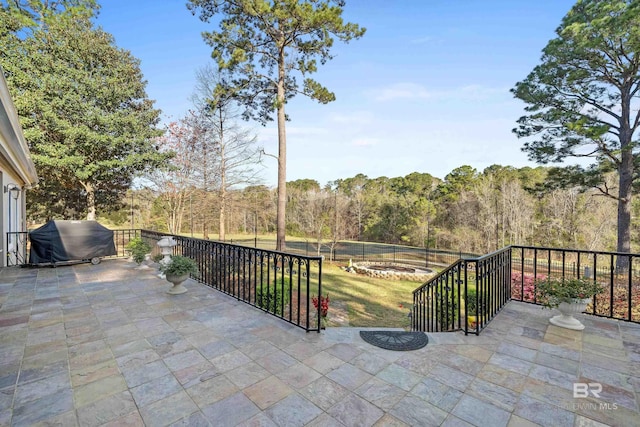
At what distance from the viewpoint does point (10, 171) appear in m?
7.11

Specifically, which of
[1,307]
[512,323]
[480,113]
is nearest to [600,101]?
[480,113]

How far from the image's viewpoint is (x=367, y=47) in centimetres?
844

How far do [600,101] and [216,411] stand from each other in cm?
1462

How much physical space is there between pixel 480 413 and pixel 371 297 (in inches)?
287

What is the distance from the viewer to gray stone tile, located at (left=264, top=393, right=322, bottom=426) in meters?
1.65

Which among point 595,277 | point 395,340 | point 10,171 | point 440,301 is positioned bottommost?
point 440,301

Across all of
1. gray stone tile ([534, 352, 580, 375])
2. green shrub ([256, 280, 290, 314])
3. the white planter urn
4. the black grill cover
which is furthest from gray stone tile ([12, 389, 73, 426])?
the black grill cover

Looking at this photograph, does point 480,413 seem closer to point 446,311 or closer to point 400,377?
point 400,377

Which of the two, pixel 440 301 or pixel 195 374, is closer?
pixel 195 374

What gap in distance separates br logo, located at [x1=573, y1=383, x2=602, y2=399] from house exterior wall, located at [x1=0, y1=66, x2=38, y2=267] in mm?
5623

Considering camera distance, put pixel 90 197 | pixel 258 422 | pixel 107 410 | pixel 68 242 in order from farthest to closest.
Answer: pixel 90 197 < pixel 68 242 < pixel 107 410 < pixel 258 422

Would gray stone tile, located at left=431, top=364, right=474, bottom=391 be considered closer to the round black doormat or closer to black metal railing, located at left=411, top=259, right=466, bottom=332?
the round black doormat

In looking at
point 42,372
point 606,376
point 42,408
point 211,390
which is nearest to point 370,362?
point 211,390

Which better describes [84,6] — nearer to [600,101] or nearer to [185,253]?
[185,253]
